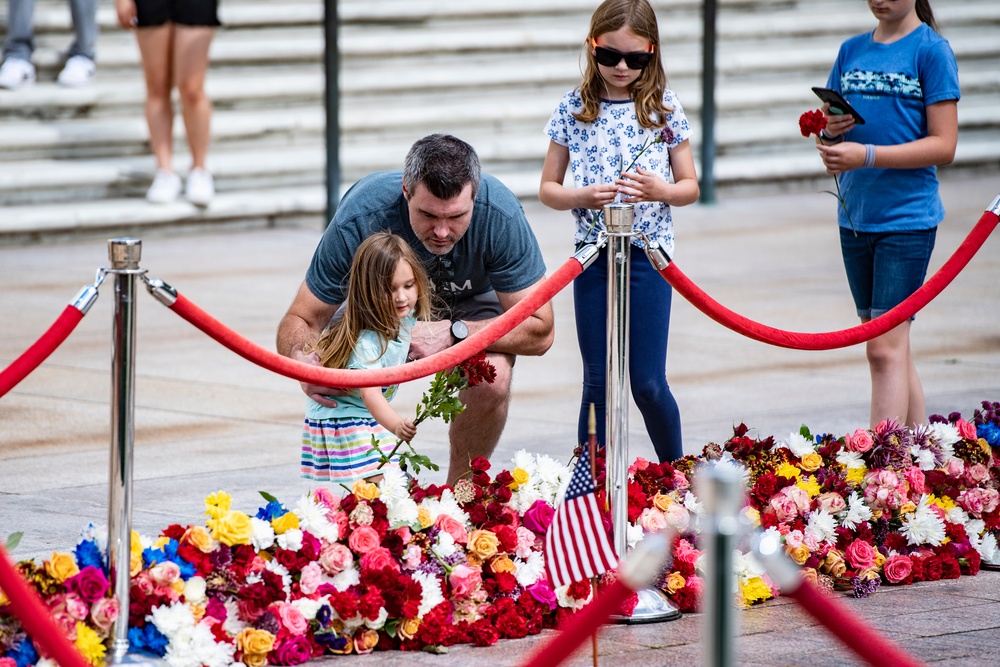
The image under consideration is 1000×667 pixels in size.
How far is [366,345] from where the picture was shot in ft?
16.4

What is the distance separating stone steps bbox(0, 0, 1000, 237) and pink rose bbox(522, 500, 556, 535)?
797 centimetres

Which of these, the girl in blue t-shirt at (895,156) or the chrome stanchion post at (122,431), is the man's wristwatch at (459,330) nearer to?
the girl in blue t-shirt at (895,156)

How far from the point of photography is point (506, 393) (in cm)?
536

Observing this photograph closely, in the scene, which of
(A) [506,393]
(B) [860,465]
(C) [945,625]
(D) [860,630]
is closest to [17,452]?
(A) [506,393]

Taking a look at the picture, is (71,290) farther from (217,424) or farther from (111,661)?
(111,661)

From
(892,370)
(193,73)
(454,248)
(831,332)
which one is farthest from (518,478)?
(193,73)

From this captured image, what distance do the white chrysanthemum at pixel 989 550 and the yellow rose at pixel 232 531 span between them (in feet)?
7.28

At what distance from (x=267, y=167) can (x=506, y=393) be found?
838 centimetres

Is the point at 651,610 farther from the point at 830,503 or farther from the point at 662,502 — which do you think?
the point at 830,503

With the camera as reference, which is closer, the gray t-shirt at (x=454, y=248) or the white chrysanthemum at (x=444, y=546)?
the white chrysanthemum at (x=444, y=546)

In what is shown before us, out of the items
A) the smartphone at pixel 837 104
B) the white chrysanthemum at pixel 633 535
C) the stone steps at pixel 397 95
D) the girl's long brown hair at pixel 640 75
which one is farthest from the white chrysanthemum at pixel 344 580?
the stone steps at pixel 397 95

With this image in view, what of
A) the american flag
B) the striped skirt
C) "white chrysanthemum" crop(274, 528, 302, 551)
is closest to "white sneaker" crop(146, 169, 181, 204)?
the striped skirt

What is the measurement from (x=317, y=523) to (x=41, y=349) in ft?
2.83

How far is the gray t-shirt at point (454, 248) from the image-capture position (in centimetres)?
524
